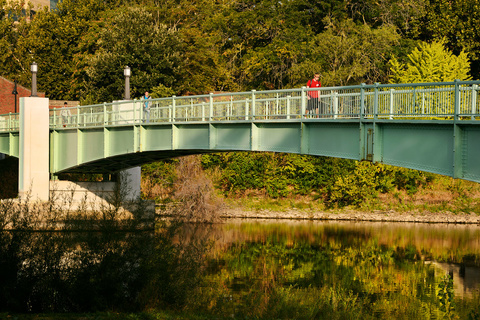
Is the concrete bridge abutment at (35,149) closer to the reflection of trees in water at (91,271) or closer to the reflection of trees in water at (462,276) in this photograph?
the reflection of trees in water at (462,276)

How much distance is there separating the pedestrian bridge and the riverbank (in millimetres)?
12866

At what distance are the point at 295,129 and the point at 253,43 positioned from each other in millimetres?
39692

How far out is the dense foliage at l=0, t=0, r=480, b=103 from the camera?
52688mm

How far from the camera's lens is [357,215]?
4722 cm

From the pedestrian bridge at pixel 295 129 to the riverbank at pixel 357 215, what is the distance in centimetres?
1287

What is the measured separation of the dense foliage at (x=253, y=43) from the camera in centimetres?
5269

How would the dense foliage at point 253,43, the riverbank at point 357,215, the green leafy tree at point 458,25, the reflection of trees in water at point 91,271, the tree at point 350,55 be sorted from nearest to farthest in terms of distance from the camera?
the reflection of trees in water at point 91,271 < the riverbank at point 357,215 < the green leafy tree at point 458,25 < the tree at point 350,55 < the dense foliage at point 253,43

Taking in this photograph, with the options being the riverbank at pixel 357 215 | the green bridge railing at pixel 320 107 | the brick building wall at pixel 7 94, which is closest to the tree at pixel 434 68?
the riverbank at pixel 357 215

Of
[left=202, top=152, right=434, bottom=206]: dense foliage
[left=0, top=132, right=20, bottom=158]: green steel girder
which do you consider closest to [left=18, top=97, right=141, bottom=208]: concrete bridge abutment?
[left=0, top=132, right=20, bottom=158]: green steel girder

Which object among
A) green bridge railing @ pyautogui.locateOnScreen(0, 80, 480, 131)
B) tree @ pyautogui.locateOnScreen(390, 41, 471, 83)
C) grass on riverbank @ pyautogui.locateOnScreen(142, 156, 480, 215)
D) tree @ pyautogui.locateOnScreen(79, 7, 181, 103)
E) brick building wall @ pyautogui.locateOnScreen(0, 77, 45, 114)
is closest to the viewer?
green bridge railing @ pyautogui.locateOnScreen(0, 80, 480, 131)

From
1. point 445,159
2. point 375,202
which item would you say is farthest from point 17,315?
point 375,202

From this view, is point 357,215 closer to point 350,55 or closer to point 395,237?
point 395,237

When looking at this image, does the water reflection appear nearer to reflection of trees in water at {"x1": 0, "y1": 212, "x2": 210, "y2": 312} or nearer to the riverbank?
the riverbank

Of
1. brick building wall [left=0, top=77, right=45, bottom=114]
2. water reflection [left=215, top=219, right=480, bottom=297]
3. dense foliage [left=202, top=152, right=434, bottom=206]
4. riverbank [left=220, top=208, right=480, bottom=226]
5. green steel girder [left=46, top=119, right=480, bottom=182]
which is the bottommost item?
water reflection [left=215, top=219, right=480, bottom=297]
